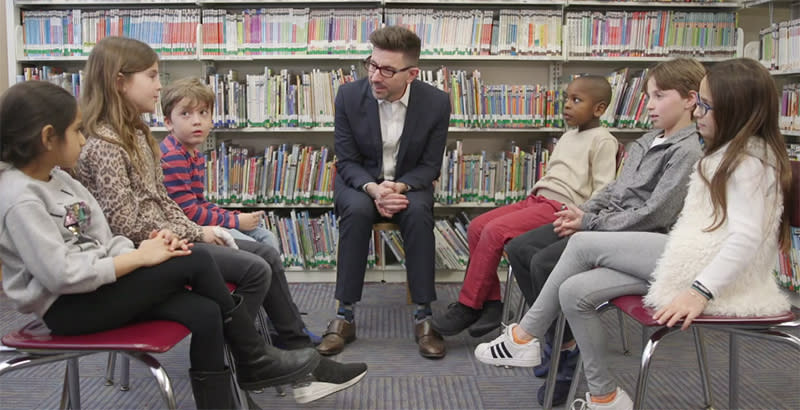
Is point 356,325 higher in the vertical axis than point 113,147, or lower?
lower

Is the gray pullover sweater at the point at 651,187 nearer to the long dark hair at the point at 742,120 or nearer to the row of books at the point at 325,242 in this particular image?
the long dark hair at the point at 742,120

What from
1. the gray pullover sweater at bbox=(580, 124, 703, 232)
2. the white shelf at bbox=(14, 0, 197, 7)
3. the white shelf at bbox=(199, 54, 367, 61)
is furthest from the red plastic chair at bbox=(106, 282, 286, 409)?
the white shelf at bbox=(14, 0, 197, 7)

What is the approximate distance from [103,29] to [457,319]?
2.34 metres

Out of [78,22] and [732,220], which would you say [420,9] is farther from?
[732,220]

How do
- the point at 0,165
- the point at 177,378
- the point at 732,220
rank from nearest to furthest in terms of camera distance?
1. the point at 0,165
2. the point at 732,220
3. the point at 177,378

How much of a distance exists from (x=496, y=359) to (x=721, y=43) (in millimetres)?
2396

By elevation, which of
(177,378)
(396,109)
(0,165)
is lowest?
(177,378)

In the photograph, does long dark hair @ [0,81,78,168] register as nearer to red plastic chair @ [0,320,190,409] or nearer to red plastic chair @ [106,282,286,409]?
red plastic chair @ [0,320,190,409]

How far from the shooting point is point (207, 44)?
338cm

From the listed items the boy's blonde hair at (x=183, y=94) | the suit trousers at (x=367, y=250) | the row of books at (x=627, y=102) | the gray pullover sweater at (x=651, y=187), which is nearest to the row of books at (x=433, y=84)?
the row of books at (x=627, y=102)

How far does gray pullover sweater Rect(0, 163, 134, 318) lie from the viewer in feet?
4.13

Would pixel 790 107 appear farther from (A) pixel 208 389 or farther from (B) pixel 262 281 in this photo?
(A) pixel 208 389

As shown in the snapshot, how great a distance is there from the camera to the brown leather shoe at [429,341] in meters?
2.39

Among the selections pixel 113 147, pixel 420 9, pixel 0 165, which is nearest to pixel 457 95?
pixel 420 9
